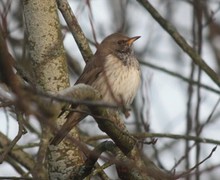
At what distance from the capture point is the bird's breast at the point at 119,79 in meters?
5.70

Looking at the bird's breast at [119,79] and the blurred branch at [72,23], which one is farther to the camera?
the bird's breast at [119,79]

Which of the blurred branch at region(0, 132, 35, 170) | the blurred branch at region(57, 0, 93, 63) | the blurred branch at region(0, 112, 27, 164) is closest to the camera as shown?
the blurred branch at region(0, 112, 27, 164)

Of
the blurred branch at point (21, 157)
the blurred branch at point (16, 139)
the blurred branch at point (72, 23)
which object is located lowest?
the blurred branch at point (16, 139)

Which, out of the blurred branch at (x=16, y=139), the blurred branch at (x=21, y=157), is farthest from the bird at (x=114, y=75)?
the blurred branch at (x=16, y=139)

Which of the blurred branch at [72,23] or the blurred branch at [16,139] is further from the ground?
the blurred branch at [72,23]

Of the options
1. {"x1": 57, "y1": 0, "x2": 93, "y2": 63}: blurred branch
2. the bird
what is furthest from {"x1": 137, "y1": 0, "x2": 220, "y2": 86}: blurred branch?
{"x1": 57, "y1": 0, "x2": 93, "y2": 63}: blurred branch

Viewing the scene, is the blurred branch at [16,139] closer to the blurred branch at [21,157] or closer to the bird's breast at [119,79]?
the bird's breast at [119,79]

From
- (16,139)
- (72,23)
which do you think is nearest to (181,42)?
(72,23)

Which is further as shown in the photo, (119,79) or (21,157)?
(21,157)

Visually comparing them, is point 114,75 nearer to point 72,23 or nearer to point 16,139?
point 72,23

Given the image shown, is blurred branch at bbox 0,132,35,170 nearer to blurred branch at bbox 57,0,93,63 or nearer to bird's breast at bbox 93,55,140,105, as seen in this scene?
bird's breast at bbox 93,55,140,105

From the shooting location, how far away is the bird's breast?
5703mm

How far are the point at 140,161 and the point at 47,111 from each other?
8.24 feet

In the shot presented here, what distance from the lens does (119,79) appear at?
5789 millimetres
